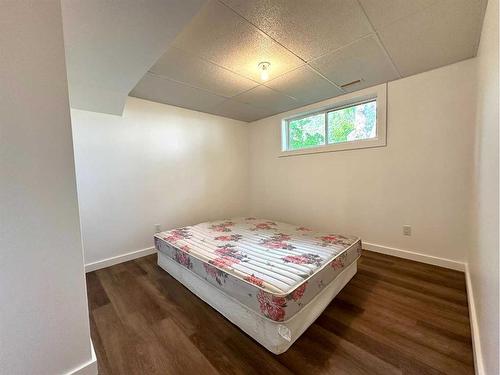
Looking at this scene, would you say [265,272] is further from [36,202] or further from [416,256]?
[416,256]

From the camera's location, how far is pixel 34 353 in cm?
98

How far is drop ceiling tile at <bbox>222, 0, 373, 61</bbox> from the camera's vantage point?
→ 138 centimetres

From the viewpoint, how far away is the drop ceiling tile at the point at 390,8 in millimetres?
1372

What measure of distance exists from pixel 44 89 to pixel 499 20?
2044 millimetres

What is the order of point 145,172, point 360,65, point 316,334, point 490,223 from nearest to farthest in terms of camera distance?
point 490,223
point 316,334
point 360,65
point 145,172

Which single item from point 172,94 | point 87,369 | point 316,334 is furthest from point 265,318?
point 172,94

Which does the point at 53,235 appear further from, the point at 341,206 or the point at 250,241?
the point at 341,206

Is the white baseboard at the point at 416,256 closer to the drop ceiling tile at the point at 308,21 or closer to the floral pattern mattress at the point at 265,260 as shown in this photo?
the floral pattern mattress at the point at 265,260

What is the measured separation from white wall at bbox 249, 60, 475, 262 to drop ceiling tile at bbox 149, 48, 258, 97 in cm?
146

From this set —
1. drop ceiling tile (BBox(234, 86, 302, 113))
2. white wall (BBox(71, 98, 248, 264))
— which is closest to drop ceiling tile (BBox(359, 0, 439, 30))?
drop ceiling tile (BBox(234, 86, 302, 113))

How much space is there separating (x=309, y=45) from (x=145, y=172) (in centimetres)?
253

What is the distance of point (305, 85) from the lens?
2.62m

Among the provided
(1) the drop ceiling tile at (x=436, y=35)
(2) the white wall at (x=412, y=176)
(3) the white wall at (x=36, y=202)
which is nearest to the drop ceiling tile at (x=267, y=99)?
(2) the white wall at (x=412, y=176)

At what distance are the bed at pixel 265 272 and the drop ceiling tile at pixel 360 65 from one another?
1.85 meters
